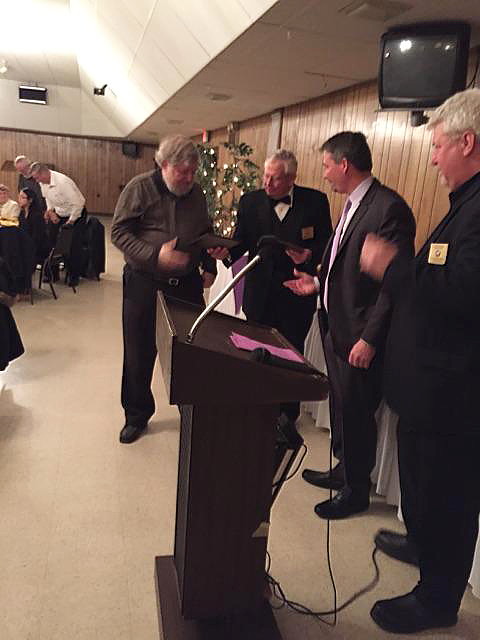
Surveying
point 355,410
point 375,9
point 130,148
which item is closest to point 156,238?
point 355,410

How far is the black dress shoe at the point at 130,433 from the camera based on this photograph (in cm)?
264

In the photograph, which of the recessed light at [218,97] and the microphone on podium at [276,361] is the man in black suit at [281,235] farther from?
the recessed light at [218,97]

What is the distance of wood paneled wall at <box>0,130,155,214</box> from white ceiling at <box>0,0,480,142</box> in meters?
3.72

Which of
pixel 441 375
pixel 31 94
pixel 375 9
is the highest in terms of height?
pixel 31 94

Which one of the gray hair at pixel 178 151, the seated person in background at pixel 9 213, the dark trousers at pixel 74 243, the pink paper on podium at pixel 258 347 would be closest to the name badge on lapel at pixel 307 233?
the gray hair at pixel 178 151

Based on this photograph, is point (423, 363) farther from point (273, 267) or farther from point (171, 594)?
point (273, 267)

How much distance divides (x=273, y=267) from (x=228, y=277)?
1.71 meters

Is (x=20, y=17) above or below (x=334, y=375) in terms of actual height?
above

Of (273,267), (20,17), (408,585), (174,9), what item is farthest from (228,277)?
(20,17)

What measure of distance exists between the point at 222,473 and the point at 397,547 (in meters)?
1.08

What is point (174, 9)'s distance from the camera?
3.98 m

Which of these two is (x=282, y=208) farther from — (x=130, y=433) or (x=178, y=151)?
(x=130, y=433)

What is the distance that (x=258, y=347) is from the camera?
122 cm

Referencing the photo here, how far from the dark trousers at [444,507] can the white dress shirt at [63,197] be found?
566 centimetres
